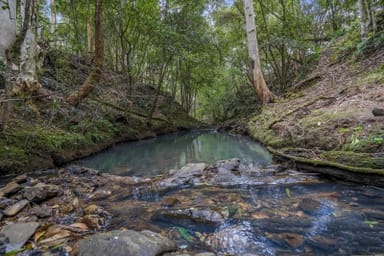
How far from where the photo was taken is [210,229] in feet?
8.36

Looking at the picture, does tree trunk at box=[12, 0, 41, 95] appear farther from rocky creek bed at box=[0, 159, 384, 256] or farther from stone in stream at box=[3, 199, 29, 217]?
stone in stream at box=[3, 199, 29, 217]

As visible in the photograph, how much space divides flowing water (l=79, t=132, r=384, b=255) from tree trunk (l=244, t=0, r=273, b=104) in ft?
22.0

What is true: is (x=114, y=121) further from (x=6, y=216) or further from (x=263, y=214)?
(x=263, y=214)

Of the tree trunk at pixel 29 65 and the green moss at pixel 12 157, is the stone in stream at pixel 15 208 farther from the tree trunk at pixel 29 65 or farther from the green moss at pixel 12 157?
the tree trunk at pixel 29 65

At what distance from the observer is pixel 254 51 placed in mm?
Answer: 10086

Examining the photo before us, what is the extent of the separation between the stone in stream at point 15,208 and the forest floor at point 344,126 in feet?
12.8

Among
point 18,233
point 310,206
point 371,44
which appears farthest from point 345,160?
point 371,44

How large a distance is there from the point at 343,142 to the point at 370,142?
55cm

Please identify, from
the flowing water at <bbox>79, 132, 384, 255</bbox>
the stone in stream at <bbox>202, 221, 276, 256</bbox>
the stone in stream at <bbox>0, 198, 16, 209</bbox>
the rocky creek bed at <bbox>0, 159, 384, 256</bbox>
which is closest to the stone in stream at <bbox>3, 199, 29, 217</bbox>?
the rocky creek bed at <bbox>0, 159, 384, 256</bbox>

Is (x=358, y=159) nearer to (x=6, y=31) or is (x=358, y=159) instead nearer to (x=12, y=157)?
(x=12, y=157)

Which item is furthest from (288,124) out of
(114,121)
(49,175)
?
(114,121)

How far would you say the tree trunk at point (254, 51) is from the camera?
9.51m

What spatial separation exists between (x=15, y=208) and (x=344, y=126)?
16.5ft

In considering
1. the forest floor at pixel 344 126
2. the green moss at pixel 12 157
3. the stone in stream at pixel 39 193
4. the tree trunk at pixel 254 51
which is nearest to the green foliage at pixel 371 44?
the forest floor at pixel 344 126
